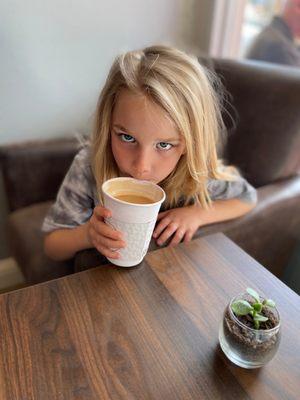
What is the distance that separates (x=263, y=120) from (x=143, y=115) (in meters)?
0.65

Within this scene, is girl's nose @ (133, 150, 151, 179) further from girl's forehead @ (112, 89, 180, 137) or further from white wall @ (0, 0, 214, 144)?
white wall @ (0, 0, 214, 144)

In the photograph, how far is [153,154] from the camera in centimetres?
79

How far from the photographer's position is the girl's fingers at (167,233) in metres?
0.86

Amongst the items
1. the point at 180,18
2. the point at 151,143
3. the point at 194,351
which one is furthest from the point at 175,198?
the point at 180,18

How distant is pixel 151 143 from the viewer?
30.5 inches

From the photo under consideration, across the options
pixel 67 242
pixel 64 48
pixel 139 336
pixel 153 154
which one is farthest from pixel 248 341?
pixel 64 48

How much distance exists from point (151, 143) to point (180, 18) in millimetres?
1133

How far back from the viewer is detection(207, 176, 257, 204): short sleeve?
3.44 feet

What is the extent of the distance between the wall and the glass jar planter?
4.04 feet

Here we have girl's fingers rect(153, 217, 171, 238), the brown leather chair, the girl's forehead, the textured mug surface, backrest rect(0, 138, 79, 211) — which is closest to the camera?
the textured mug surface

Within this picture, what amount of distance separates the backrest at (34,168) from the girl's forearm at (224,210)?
0.70 m

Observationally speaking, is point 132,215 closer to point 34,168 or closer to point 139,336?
point 139,336

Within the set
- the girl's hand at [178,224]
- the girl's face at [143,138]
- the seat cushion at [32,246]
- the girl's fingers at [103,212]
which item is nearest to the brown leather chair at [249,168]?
the seat cushion at [32,246]

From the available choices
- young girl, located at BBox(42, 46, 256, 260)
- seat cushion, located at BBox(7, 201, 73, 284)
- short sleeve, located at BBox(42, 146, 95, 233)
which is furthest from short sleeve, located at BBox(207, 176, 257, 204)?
seat cushion, located at BBox(7, 201, 73, 284)
